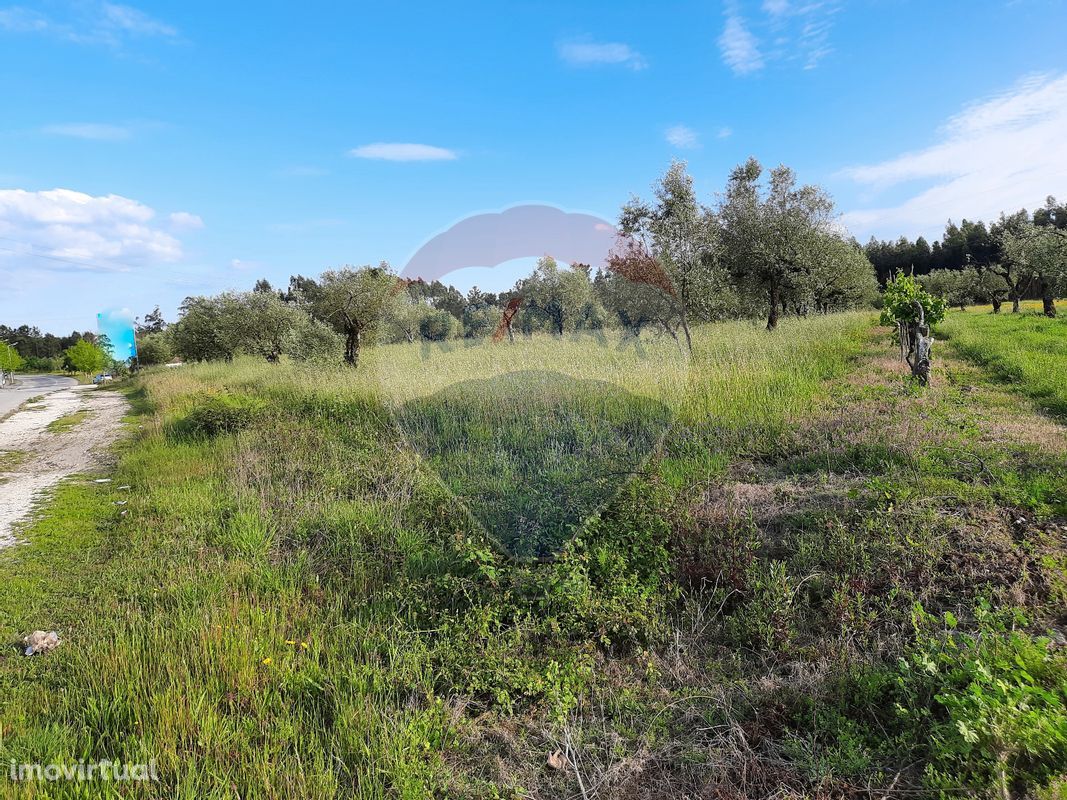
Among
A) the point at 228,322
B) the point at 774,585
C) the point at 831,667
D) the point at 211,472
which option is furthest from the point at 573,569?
the point at 228,322

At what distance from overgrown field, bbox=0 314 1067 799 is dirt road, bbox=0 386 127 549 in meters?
0.93

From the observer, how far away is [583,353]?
942 cm

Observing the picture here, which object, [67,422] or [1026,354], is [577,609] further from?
[67,422]

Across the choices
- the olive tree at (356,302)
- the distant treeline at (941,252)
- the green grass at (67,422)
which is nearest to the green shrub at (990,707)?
the olive tree at (356,302)

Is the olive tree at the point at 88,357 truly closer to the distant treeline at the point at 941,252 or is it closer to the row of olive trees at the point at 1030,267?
the row of olive trees at the point at 1030,267

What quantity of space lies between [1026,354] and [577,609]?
1528 cm

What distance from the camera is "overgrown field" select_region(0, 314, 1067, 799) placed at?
120 inches

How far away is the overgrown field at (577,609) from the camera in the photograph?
306 cm

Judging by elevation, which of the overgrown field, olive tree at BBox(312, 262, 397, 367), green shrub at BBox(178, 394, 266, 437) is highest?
olive tree at BBox(312, 262, 397, 367)

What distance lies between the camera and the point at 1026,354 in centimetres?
1312

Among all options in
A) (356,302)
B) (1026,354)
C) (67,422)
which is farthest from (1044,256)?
(67,422)

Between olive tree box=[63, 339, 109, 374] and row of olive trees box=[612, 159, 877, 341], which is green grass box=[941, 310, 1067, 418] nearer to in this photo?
row of olive trees box=[612, 159, 877, 341]

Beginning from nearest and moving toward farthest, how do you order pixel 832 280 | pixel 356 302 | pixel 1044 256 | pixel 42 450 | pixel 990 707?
1. pixel 990 707
2. pixel 42 450
3. pixel 356 302
4. pixel 1044 256
5. pixel 832 280

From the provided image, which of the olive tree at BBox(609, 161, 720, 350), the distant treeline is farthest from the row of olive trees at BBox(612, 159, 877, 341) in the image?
the distant treeline
